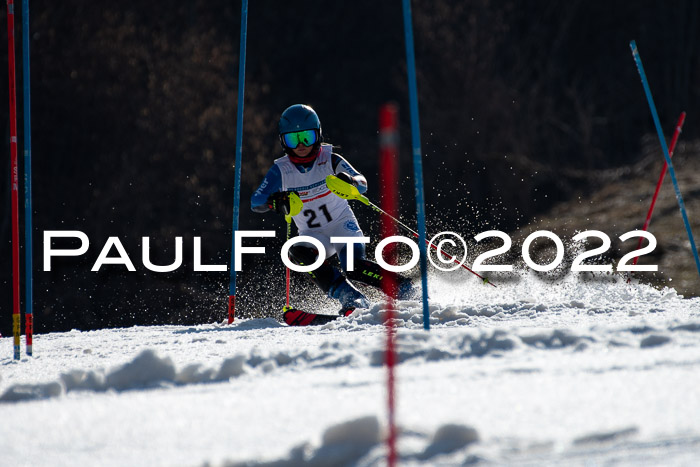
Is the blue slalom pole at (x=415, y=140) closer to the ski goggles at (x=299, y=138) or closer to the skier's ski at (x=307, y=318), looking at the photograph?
the skier's ski at (x=307, y=318)

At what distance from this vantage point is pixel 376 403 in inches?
123

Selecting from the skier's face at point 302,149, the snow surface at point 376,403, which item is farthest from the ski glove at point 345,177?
the snow surface at point 376,403

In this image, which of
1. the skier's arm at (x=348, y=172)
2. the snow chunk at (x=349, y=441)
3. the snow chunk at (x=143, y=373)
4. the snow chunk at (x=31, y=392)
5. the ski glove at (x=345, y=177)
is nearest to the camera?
the snow chunk at (x=349, y=441)

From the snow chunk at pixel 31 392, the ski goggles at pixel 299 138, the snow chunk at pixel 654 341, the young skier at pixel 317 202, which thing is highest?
the ski goggles at pixel 299 138

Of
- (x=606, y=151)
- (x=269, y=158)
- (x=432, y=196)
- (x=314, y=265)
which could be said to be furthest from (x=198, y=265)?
(x=606, y=151)

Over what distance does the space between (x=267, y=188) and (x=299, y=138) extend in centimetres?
46

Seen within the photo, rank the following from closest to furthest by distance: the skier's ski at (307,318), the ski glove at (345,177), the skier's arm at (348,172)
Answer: the skier's ski at (307,318)
the ski glove at (345,177)
the skier's arm at (348,172)

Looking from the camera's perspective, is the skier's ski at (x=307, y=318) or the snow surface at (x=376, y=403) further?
the skier's ski at (x=307, y=318)

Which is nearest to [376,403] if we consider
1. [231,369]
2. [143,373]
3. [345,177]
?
[231,369]

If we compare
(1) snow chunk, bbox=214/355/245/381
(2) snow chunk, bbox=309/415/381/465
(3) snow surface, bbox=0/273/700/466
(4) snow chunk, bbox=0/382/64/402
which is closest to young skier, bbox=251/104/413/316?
(3) snow surface, bbox=0/273/700/466

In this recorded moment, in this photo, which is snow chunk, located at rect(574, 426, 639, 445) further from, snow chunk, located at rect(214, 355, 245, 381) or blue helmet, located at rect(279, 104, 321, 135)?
blue helmet, located at rect(279, 104, 321, 135)

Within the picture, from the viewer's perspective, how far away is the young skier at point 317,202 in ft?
22.7

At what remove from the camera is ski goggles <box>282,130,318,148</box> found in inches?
273

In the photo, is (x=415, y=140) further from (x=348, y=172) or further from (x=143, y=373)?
(x=348, y=172)
